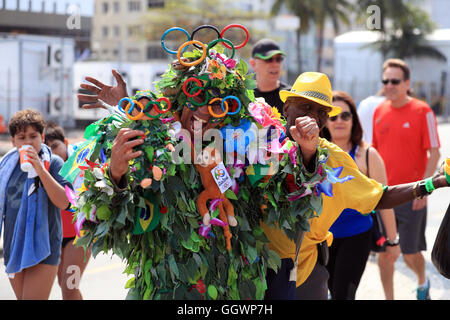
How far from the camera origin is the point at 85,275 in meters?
6.58

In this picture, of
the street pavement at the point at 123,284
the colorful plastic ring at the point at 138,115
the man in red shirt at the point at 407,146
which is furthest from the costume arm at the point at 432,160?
the colorful plastic ring at the point at 138,115

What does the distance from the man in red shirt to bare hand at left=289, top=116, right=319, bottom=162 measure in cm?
340

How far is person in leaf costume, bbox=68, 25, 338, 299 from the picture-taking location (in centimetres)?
248

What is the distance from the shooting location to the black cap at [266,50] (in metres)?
5.79

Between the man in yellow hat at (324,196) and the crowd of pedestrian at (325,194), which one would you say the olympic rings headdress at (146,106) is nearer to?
the crowd of pedestrian at (325,194)

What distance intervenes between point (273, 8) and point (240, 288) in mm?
44991

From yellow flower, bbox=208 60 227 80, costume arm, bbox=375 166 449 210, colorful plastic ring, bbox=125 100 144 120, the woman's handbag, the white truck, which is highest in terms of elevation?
the white truck

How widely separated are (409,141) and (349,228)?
6.53ft

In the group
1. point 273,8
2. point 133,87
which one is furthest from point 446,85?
point 133,87

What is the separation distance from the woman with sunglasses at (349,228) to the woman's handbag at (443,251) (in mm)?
1166

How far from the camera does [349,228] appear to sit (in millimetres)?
4336

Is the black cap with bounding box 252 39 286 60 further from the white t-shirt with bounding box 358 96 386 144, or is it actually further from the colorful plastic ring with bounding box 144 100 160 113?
the colorful plastic ring with bounding box 144 100 160 113

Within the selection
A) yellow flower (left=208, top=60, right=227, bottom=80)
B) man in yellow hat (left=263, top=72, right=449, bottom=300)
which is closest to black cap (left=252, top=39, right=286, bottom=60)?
man in yellow hat (left=263, top=72, right=449, bottom=300)
